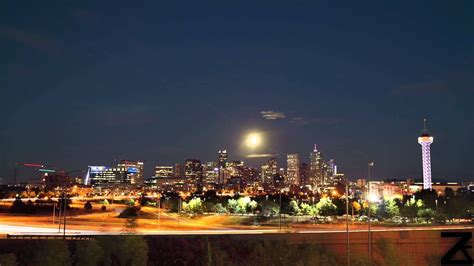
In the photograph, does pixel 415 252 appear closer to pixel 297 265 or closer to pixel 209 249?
pixel 297 265

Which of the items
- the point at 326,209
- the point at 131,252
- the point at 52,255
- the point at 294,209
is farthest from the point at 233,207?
the point at 52,255

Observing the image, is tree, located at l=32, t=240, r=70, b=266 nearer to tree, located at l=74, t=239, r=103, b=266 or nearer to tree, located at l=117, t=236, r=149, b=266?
tree, located at l=74, t=239, r=103, b=266

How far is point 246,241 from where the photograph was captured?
41.5 metres

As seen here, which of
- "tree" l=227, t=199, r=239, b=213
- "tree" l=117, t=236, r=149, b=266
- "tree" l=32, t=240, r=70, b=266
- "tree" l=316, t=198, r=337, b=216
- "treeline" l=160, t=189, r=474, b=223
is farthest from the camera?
"tree" l=227, t=199, r=239, b=213

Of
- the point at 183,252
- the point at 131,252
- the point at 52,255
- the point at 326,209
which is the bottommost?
the point at 183,252

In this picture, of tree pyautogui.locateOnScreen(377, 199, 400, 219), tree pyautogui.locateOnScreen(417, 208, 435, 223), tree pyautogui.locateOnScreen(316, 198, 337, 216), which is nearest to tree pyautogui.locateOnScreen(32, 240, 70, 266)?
tree pyautogui.locateOnScreen(417, 208, 435, 223)

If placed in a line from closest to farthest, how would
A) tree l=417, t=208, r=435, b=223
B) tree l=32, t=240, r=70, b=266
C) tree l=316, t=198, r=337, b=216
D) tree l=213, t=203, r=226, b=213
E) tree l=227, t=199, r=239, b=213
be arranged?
tree l=32, t=240, r=70, b=266 < tree l=417, t=208, r=435, b=223 < tree l=316, t=198, r=337, b=216 < tree l=213, t=203, r=226, b=213 < tree l=227, t=199, r=239, b=213

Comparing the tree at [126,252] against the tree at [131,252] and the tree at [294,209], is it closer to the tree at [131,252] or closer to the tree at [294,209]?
the tree at [131,252]

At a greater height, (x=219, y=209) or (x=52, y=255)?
(x=52, y=255)

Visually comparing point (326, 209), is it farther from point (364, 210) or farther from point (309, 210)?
point (364, 210)

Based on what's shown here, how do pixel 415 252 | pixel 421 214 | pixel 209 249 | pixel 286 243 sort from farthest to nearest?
1. pixel 421 214
2. pixel 415 252
3. pixel 286 243
4. pixel 209 249

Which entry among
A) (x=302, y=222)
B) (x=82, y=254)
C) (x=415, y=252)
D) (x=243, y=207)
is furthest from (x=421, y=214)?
(x=82, y=254)

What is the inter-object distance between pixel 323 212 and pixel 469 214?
23139mm

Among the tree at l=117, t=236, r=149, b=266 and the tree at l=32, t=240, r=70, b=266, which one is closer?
the tree at l=32, t=240, r=70, b=266
